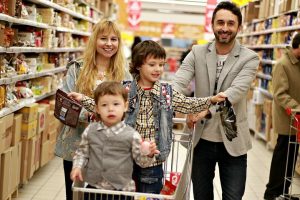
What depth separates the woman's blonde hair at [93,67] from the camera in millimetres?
3172

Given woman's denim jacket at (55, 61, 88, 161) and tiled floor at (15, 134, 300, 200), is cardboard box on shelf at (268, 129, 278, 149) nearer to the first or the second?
tiled floor at (15, 134, 300, 200)

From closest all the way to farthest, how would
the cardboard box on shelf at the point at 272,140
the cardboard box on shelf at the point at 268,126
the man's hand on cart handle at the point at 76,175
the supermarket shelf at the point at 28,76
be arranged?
the man's hand on cart handle at the point at 76,175 < the supermarket shelf at the point at 28,76 < the cardboard box on shelf at the point at 272,140 < the cardboard box on shelf at the point at 268,126

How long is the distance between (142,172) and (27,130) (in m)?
2.54

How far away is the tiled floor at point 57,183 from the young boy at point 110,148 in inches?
112

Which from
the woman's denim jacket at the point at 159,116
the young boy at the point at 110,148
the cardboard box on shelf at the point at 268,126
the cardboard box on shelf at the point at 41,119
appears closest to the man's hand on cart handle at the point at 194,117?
the woman's denim jacket at the point at 159,116

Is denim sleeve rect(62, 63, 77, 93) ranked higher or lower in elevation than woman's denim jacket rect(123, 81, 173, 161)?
higher

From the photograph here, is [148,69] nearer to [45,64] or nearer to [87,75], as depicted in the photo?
[87,75]

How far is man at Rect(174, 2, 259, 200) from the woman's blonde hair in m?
0.42

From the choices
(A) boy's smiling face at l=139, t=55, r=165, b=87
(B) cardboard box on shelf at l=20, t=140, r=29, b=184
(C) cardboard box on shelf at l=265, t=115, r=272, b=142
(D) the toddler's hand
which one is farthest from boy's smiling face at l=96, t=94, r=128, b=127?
(C) cardboard box on shelf at l=265, t=115, r=272, b=142

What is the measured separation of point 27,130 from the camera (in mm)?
4934

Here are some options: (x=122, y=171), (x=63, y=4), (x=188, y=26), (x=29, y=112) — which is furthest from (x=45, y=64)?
(x=188, y=26)

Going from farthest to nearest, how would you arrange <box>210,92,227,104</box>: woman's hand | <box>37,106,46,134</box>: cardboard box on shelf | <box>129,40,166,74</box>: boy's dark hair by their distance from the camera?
<box>37,106,46,134</box>: cardboard box on shelf < <box>210,92,227,104</box>: woman's hand < <box>129,40,166,74</box>: boy's dark hair

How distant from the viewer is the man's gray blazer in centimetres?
321

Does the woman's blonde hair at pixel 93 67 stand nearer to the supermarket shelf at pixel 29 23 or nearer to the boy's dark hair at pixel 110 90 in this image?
the boy's dark hair at pixel 110 90
